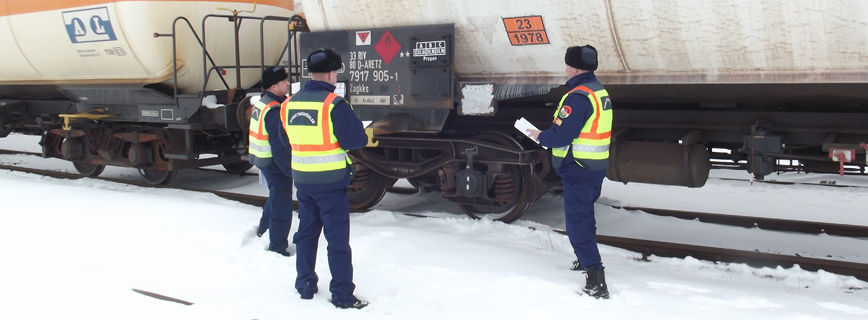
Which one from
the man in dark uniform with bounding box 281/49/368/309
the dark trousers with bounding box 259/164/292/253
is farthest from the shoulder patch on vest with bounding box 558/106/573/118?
the dark trousers with bounding box 259/164/292/253

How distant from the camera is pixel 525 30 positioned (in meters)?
5.06

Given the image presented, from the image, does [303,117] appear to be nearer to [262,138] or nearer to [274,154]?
[274,154]

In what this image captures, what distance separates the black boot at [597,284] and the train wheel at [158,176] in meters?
7.04

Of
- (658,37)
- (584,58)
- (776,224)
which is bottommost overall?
(776,224)

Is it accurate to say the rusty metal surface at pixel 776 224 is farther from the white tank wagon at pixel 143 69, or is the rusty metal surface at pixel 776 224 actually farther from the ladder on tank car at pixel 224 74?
the white tank wagon at pixel 143 69

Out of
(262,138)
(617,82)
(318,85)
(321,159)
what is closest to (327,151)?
(321,159)

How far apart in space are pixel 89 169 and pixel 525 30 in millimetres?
8061

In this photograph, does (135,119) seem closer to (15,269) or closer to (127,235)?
(127,235)

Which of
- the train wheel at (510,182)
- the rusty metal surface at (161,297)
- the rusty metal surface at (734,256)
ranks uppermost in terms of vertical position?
the train wheel at (510,182)

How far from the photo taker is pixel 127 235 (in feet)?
18.6

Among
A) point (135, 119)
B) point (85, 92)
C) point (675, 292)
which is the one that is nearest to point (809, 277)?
point (675, 292)

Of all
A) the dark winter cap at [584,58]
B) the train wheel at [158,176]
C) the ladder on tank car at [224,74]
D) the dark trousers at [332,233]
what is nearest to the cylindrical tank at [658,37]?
the dark winter cap at [584,58]

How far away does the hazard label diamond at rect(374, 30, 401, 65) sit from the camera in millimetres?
5703

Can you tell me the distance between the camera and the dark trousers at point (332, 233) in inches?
155
